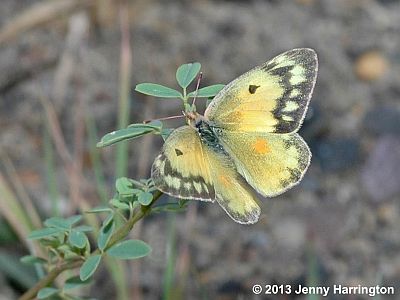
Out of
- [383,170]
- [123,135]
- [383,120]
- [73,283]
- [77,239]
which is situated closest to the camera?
[123,135]

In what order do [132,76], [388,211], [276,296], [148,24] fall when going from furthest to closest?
[148,24]
[132,76]
[388,211]
[276,296]

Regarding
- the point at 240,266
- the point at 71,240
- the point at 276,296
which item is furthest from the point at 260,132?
the point at 240,266

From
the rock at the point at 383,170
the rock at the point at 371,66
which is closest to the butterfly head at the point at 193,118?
the rock at the point at 383,170

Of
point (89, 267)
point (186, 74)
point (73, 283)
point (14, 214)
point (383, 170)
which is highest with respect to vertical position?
point (186, 74)

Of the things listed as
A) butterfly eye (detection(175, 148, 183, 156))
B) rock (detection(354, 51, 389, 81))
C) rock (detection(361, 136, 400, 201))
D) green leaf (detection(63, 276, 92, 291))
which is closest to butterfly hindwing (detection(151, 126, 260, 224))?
butterfly eye (detection(175, 148, 183, 156))

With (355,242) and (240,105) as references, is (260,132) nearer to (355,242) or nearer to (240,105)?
(240,105)

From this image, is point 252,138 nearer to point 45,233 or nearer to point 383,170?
point 45,233

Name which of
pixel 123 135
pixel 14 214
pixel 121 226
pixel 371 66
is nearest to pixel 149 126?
pixel 123 135
